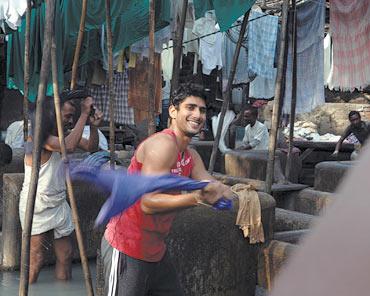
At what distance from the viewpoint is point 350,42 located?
904 cm

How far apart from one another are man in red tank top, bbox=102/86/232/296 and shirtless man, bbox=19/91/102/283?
148 centimetres

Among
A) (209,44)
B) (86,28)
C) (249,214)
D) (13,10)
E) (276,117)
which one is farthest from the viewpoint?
(209,44)

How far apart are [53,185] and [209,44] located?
7242 mm

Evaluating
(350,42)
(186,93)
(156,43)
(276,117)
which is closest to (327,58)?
(350,42)

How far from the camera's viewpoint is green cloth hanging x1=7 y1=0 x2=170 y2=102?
8.52 meters

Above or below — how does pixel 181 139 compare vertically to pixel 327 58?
below

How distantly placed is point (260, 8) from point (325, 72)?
184 centimetres

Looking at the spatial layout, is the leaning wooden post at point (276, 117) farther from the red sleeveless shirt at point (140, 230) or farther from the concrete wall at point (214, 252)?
the red sleeveless shirt at point (140, 230)

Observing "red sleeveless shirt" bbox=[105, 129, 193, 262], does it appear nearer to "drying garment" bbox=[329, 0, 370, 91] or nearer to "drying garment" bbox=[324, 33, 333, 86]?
"drying garment" bbox=[329, 0, 370, 91]

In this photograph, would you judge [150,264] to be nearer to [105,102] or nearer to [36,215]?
[36,215]

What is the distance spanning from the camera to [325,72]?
1129cm

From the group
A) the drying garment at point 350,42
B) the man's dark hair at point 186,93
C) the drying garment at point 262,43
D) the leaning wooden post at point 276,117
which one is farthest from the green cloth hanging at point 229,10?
the man's dark hair at point 186,93

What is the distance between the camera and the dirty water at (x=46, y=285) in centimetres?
577

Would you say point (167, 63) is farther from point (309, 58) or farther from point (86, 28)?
point (86, 28)
